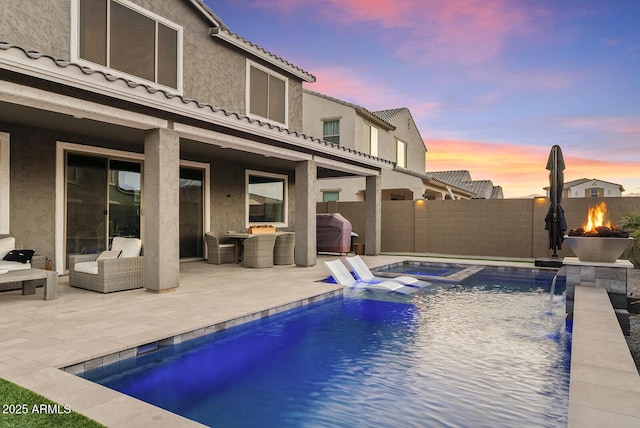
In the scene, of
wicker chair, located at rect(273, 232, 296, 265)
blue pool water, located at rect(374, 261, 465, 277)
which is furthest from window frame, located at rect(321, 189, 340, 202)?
wicker chair, located at rect(273, 232, 296, 265)

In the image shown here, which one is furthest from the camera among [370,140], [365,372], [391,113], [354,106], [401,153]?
[401,153]

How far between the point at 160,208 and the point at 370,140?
16.3m

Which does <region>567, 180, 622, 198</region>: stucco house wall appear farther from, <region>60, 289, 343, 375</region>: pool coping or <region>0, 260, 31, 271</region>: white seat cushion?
<region>0, 260, 31, 271</region>: white seat cushion

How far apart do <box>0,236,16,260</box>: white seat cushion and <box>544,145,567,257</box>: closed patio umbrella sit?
44.5 ft

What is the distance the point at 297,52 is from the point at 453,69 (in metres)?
6.75

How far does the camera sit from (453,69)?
17.0 m

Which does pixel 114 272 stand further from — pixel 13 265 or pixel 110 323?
pixel 110 323

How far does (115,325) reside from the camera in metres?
5.26

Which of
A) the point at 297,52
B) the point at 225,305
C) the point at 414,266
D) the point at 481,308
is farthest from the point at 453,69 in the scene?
the point at 225,305

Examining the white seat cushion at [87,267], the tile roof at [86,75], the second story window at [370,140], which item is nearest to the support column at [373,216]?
the second story window at [370,140]

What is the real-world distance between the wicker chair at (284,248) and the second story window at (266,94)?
389 cm

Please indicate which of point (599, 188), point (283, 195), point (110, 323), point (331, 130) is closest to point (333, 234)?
point (283, 195)

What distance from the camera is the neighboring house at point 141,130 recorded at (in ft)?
22.2

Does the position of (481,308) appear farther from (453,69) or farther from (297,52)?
(297,52)
